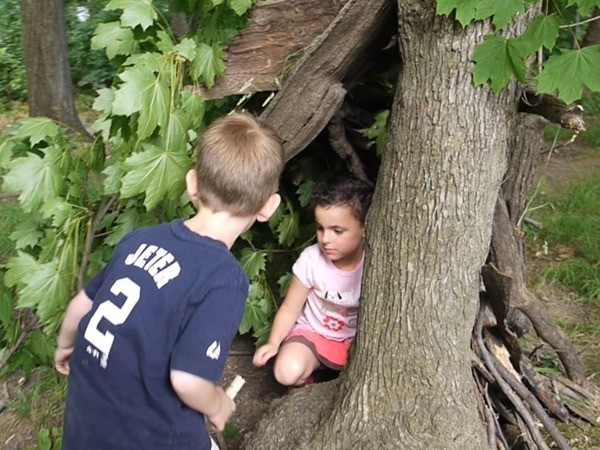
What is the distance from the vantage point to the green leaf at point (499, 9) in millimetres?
1939

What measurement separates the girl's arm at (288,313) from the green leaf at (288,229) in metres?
0.26

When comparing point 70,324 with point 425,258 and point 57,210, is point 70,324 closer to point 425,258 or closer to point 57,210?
point 57,210

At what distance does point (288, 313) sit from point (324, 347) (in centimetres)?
22

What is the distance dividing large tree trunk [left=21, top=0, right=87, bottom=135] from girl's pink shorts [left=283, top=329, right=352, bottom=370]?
402 cm

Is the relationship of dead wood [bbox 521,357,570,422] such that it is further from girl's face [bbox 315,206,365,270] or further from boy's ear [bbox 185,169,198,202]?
boy's ear [bbox 185,169,198,202]

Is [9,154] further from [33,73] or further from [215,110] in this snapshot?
[33,73]

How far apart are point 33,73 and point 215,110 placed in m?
3.83

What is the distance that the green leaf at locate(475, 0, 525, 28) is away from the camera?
1939 millimetres

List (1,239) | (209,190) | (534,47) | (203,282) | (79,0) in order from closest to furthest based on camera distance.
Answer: (203,282) < (209,190) < (534,47) < (1,239) < (79,0)

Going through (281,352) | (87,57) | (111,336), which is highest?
(111,336)

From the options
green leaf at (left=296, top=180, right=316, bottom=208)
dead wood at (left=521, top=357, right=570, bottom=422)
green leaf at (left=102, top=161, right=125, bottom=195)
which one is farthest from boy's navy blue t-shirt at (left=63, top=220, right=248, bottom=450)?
dead wood at (left=521, top=357, right=570, bottom=422)

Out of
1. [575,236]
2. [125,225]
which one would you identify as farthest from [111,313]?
[575,236]

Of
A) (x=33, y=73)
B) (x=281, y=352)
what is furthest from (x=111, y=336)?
(x=33, y=73)

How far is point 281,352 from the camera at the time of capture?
2959mm
